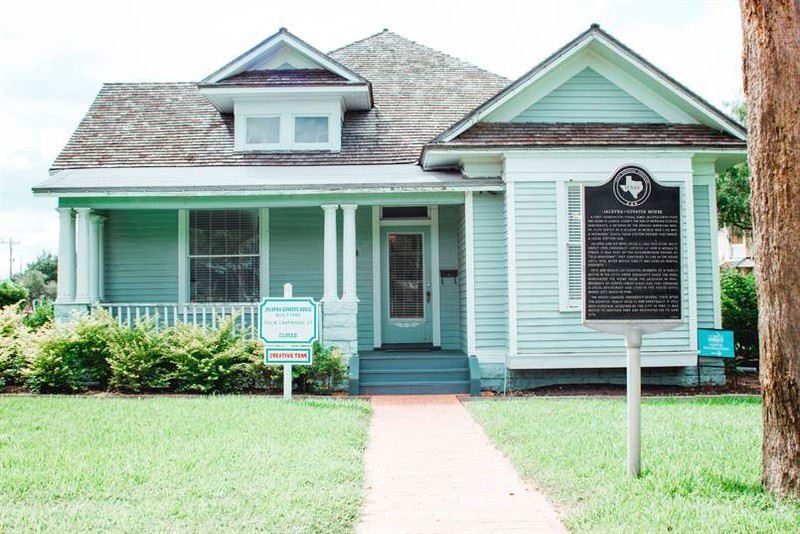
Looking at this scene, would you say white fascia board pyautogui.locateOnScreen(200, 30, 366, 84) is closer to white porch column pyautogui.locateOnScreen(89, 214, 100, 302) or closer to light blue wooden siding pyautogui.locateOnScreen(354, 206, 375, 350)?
light blue wooden siding pyautogui.locateOnScreen(354, 206, 375, 350)

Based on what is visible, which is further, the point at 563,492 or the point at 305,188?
the point at 305,188

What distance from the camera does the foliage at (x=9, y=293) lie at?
20.7 meters

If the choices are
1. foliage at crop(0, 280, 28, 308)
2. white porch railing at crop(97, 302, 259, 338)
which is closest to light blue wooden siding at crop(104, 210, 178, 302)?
white porch railing at crop(97, 302, 259, 338)

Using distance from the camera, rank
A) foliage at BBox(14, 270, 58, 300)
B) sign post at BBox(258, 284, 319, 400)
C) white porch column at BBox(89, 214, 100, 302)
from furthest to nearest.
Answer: foliage at BBox(14, 270, 58, 300) → white porch column at BBox(89, 214, 100, 302) → sign post at BBox(258, 284, 319, 400)

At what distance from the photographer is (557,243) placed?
A: 11484 millimetres

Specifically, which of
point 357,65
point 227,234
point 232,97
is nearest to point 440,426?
point 227,234

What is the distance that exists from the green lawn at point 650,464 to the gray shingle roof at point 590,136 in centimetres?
425

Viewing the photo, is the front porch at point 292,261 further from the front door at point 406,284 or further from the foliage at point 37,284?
the foliage at point 37,284

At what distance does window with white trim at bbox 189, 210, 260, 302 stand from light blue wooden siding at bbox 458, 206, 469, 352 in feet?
12.9

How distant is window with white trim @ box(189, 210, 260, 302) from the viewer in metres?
13.8

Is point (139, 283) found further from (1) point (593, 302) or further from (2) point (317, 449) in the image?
(1) point (593, 302)

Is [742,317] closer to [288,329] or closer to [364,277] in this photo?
[364,277]

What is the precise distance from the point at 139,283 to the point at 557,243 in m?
7.98

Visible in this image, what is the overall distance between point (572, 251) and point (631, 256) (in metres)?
5.50
